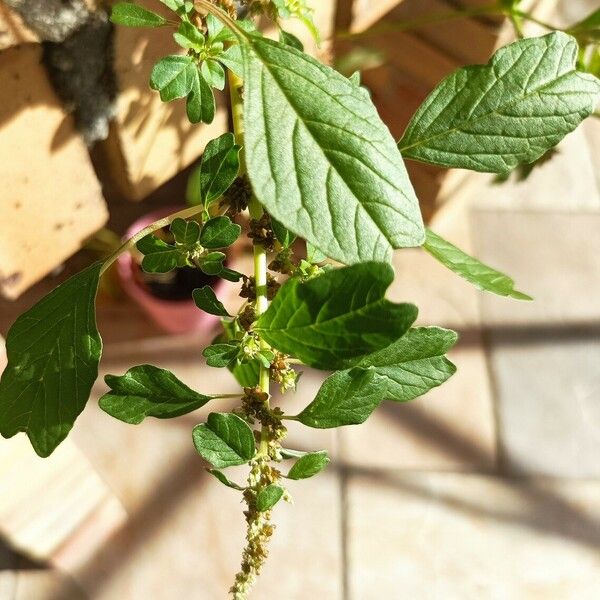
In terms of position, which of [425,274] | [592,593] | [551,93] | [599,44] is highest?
[551,93]

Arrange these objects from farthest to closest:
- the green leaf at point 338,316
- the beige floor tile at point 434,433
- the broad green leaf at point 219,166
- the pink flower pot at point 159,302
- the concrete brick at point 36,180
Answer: the beige floor tile at point 434,433 → the pink flower pot at point 159,302 → the concrete brick at point 36,180 → the broad green leaf at point 219,166 → the green leaf at point 338,316

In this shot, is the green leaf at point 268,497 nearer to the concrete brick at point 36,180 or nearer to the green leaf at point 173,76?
the green leaf at point 173,76

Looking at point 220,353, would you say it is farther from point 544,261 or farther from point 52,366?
point 544,261

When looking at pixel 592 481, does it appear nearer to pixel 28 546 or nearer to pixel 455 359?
pixel 455 359

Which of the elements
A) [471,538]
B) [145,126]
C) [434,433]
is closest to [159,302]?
[145,126]

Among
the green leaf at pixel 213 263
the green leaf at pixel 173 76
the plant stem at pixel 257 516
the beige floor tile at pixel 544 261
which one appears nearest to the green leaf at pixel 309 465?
the plant stem at pixel 257 516

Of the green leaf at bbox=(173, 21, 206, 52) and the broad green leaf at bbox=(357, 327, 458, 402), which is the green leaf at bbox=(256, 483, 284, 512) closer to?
the broad green leaf at bbox=(357, 327, 458, 402)

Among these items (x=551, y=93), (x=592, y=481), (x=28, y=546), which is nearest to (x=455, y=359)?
(x=592, y=481)
